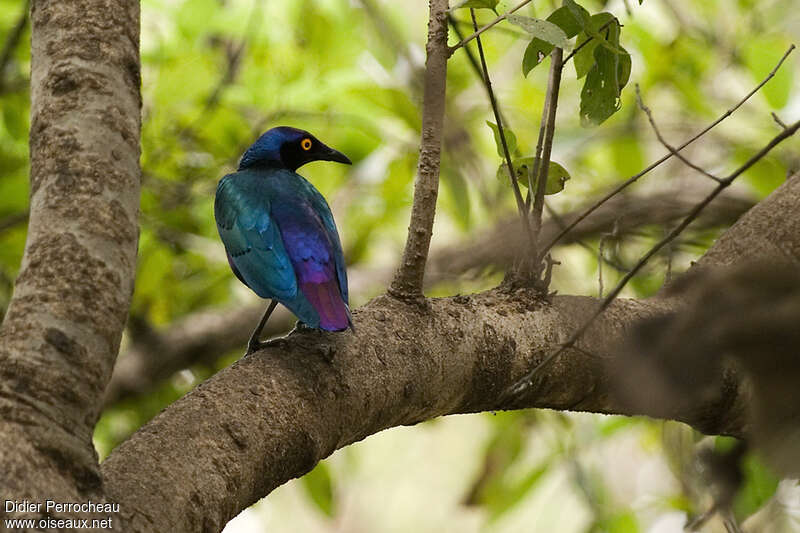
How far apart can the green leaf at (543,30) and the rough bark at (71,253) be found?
715mm

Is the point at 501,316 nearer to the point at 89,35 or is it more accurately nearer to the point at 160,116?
the point at 89,35

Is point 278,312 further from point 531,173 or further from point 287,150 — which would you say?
point 531,173

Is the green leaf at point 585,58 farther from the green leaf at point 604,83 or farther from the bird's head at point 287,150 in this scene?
the bird's head at point 287,150

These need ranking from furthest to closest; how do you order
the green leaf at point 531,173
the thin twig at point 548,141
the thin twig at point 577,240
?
the thin twig at point 577,240
the green leaf at point 531,173
the thin twig at point 548,141

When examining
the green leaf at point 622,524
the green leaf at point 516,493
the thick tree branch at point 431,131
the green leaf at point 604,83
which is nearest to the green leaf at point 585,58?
the green leaf at point 604,83

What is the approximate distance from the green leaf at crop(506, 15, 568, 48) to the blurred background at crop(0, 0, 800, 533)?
4.65 ft

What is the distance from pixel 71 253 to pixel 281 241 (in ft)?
3.92

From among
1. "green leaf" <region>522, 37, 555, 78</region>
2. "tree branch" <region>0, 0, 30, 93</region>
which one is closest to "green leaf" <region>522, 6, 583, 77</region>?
"green leaf" <region>522, 37, 555, 78</region>

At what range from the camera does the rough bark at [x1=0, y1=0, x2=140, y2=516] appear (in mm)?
1431

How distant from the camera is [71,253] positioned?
156 cm

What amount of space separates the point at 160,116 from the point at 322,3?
1.15 meters

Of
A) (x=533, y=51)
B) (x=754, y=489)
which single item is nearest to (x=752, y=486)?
(x=754, y=489)

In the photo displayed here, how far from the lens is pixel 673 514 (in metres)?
3.70

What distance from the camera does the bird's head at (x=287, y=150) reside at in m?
3.25
